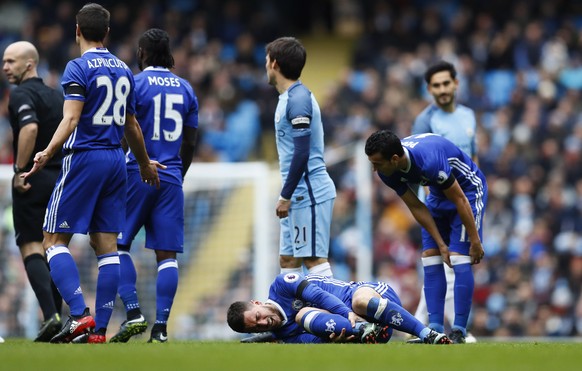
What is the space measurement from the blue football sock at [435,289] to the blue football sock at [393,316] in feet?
3.58

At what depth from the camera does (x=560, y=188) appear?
57.8ft

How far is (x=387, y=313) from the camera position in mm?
8430

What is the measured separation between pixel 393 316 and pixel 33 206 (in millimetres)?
3293

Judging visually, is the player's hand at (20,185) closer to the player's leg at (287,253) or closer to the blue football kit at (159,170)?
the blue football kit at (159,170)

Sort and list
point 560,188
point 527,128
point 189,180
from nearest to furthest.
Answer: point 189,180, point 560,188, point 527,128

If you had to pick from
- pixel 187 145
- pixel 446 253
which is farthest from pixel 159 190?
A: pixel 446 253

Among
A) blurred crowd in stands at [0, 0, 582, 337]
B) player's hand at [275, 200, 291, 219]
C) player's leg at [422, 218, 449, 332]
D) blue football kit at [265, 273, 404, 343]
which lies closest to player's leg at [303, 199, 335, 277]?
player's hand at [275, 200, 291, 219]

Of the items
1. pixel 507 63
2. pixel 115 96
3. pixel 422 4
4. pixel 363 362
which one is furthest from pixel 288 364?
pixel 422 4

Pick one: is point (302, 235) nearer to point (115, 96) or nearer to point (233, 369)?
point (115, 96)

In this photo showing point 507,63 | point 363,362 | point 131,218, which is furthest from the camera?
point 507,63

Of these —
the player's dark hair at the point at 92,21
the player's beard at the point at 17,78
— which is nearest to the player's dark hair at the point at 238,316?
the player's dark hair at the point at 92,21

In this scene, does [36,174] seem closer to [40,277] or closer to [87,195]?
[40,277]

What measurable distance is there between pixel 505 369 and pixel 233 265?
26.6 feet

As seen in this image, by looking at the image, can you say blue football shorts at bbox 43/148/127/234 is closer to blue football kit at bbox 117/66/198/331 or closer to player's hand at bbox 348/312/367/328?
blue football kit at bbox 117/66/198/331
